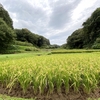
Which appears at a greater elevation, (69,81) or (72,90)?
(69,81)

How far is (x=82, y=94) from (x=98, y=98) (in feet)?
1.06

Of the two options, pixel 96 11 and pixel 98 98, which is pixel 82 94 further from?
pixel 96 11

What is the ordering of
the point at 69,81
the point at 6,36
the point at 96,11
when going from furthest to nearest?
the point at 96,11, the point at 6,36, the point at 69,81

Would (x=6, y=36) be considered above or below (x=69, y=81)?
above

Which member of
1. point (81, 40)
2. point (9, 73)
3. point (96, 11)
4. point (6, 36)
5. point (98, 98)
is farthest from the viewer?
point (81, 40)

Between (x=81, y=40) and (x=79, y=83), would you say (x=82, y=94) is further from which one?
(x=81, y=40)

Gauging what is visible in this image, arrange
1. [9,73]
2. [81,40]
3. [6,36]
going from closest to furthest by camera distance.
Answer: [9,73]
[6,36]
[81,40]

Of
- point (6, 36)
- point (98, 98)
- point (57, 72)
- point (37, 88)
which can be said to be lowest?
point (98, 98)

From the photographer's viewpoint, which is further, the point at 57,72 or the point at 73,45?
the point at 73,45

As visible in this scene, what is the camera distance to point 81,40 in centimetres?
4066

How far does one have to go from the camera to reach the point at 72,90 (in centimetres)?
293

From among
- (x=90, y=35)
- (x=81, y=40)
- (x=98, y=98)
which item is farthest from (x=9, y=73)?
(x=81, y=40)

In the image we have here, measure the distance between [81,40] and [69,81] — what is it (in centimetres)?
3892

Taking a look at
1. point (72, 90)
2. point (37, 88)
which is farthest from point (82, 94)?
point (37, 88)
